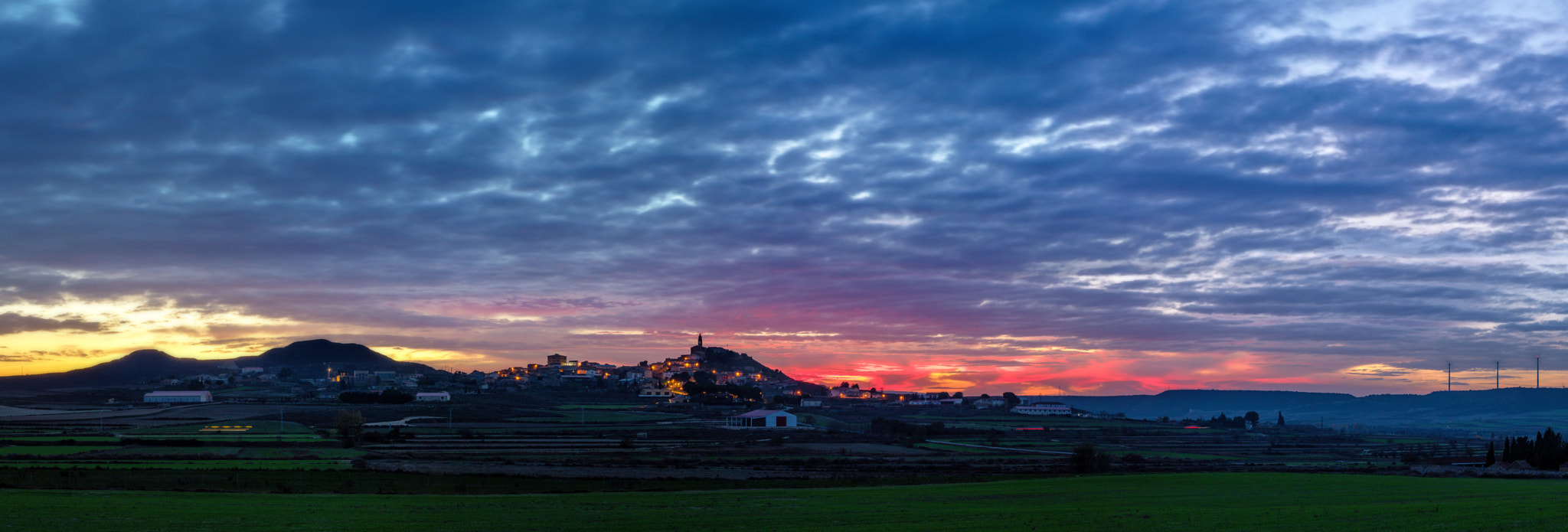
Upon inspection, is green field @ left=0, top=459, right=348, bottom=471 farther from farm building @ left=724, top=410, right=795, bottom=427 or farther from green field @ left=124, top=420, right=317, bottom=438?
farm building @ left=724, top=410, right=795, bottom=427

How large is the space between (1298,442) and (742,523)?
490 ft

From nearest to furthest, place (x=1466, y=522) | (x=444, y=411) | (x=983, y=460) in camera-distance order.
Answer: (x=1466, y=522), (x=983, y=460), (x=444, y=411)

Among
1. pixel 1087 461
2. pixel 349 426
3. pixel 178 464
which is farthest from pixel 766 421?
pixel 178 464

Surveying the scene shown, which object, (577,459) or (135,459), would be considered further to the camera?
(577,459)

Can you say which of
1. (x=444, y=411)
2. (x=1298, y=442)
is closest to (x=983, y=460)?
(x=1298, y=442)

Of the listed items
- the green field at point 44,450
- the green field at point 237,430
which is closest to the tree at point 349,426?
the green field at point 237,430

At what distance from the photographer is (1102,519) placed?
3166cm

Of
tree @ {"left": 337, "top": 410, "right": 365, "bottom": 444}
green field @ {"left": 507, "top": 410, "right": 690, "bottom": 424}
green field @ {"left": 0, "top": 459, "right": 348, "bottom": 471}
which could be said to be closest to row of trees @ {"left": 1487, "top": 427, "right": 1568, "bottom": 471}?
green field @ {"left": 0, "top": 459, "right": 348, "bottom": 471}

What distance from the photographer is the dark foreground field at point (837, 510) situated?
29.0 meters

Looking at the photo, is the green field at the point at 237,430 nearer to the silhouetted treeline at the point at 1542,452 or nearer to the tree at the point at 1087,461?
the tree at the point at 1087,461

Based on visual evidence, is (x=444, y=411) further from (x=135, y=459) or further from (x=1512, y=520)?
(x=1512, y=520)

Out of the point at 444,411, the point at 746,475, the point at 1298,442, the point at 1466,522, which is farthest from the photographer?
the point at 444,411

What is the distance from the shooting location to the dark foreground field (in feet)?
95.2

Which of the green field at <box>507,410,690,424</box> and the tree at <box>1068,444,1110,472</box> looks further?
the green field at <box>507,410,690,424</box>
